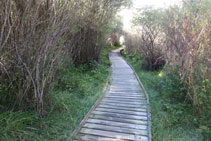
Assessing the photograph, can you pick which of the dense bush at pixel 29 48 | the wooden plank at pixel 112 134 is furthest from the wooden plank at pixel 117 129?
the dense bush at pixel 29 48

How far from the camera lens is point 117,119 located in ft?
13.9

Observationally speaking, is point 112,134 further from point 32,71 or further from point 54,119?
point 32,71

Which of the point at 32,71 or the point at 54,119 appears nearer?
the point at 32,71

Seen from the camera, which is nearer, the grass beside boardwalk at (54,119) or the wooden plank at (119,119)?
the grass beside boardwalk at (54,119)

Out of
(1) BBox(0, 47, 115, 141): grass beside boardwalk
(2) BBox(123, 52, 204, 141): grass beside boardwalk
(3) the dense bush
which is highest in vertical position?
(3) the dense bush

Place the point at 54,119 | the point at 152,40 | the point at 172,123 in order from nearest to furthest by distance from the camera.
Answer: the point at 54,119 → the point at 172,123 → the point at 152,40

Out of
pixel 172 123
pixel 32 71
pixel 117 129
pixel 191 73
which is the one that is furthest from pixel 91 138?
pixel 191 73

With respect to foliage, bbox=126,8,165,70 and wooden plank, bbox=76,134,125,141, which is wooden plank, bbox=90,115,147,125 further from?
foliage, bbox=126,8,165,70

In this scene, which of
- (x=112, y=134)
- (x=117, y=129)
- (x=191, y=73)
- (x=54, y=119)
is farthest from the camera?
(x=191, y=73)

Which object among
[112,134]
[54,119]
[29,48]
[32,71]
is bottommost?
[112,134]

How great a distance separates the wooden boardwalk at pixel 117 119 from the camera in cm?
350

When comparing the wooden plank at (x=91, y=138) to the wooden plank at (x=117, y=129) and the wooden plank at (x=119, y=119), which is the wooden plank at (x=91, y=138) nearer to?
the wooden plank at (x=117, y=129)

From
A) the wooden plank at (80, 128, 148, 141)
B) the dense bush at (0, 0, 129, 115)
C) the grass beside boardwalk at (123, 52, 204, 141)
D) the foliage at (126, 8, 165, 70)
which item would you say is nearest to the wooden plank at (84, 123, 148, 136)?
the wooden plank at (80, 128, 148, 141)

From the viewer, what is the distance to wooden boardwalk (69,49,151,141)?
3504 millimetres
